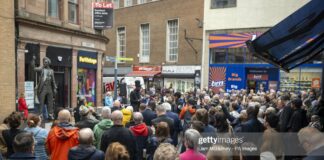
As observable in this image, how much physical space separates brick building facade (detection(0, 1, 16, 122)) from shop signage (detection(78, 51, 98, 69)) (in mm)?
5022

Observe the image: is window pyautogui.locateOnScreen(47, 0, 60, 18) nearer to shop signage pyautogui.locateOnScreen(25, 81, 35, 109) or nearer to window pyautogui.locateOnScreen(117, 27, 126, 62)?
shop signage pyautogui.locateOnScreen(25, 81, 35, 109)

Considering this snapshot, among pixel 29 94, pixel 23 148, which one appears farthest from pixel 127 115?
Answer: pixel 29 94

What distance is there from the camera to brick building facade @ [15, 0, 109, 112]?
49.2ft

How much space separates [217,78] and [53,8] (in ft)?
61.8

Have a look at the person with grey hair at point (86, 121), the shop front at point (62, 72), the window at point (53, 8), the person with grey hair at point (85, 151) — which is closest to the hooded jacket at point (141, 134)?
the person with grey hair at point (86, 121)

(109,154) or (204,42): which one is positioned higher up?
(204,42)

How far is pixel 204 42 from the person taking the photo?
3419cm

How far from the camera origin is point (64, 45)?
17.4 m

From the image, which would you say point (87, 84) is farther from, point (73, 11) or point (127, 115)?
point (127, 115)

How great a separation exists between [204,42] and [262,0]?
646 centimetres

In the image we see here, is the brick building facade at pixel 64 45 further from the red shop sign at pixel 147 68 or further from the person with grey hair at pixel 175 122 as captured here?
the red shop sign at pixel 147 68

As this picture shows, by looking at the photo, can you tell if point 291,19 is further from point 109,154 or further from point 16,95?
point 16,95

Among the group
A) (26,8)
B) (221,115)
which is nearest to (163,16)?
(26,8)

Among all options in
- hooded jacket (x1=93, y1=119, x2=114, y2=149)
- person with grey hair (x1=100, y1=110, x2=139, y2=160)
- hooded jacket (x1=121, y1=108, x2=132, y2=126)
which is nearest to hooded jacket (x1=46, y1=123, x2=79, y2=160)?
person with grey hair (x1=100, y1=110, x2=139, y2=160)
